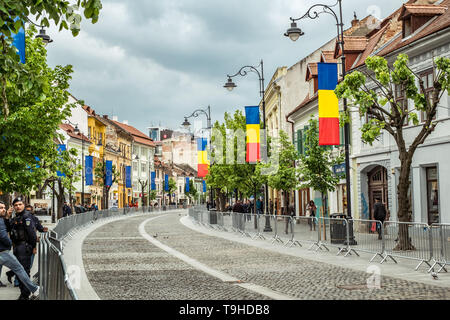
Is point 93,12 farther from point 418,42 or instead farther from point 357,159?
point 357,159

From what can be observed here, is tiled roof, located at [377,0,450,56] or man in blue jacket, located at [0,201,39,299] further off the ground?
tiled roof, located at [377,0,450,56]

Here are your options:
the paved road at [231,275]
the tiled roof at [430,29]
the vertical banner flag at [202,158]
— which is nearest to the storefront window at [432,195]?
the tiled roof at [430,29]

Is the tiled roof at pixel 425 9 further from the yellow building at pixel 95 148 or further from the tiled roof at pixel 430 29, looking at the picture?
the yellow building at pixel 95 148

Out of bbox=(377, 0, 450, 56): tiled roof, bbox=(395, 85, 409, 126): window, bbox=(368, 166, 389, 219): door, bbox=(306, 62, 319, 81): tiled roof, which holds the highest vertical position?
bbox=(306, 62, 319, 81): tiled roof

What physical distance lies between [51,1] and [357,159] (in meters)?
25.3

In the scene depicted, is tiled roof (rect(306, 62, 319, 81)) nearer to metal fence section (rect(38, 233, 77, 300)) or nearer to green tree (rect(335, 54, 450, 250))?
green tree (rect(335, 54, 450, 250))

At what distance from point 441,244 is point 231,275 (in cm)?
458

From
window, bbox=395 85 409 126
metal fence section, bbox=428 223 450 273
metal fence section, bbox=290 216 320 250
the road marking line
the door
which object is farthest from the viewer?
the door

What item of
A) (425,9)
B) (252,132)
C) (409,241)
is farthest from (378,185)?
(409,241)

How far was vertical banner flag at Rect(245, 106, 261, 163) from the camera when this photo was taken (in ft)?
100

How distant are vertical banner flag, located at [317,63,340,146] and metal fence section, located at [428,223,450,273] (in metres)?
8.16

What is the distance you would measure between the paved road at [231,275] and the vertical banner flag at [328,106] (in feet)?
14.7

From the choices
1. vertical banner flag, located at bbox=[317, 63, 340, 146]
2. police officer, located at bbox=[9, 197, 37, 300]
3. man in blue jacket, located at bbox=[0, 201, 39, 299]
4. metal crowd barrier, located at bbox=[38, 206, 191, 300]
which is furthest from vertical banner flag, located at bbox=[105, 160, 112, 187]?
man in blue jacket, located at bbox=[0, 201, 39, 299]
